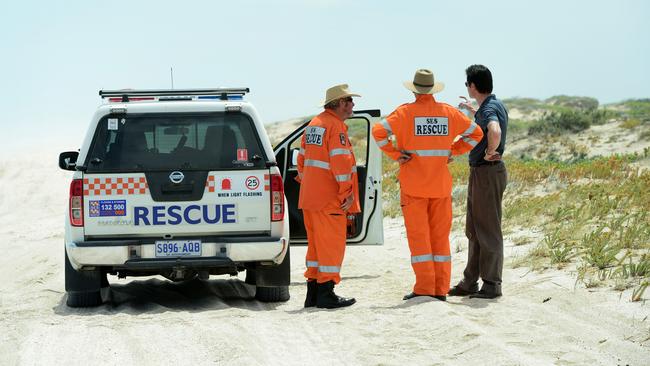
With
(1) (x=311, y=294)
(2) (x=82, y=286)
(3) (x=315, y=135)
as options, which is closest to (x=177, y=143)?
(3) (x=315, y=135)

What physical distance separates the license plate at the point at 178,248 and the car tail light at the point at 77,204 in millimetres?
688

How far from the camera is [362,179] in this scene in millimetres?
10820

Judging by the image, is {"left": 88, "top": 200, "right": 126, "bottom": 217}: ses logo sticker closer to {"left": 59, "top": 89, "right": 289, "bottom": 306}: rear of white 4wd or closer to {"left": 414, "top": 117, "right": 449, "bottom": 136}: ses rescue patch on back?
{"left": 59, "top": 89, "right": 289, "bottom": 306}: rear of white 4wd

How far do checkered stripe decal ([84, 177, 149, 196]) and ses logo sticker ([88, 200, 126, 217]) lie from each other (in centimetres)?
8

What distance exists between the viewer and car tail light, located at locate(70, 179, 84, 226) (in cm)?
863

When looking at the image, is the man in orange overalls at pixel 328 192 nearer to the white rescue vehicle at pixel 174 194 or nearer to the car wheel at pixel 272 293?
the white rescue vehicle at pixel 174 194

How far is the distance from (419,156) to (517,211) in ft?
17.1

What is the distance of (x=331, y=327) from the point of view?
7.77 metres

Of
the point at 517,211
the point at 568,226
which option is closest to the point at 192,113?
the point at 568,226

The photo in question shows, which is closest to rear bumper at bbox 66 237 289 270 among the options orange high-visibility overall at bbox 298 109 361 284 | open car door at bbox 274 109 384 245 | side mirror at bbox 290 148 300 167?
orange high-visibility overall at bbox 298 109 361 284

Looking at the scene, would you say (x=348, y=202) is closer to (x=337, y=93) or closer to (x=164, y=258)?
(x=337, y=93)

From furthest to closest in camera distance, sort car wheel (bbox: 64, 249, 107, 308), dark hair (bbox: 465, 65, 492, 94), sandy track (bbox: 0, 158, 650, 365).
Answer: dark hair (bbox: 465, 65, 492, 94)
car wheel (bbox: 64, 249, 107, 308)
sandy track (bbox: 0, 158, 650, 365)

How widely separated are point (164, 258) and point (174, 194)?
0.55 meters

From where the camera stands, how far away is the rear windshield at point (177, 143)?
878 cm
